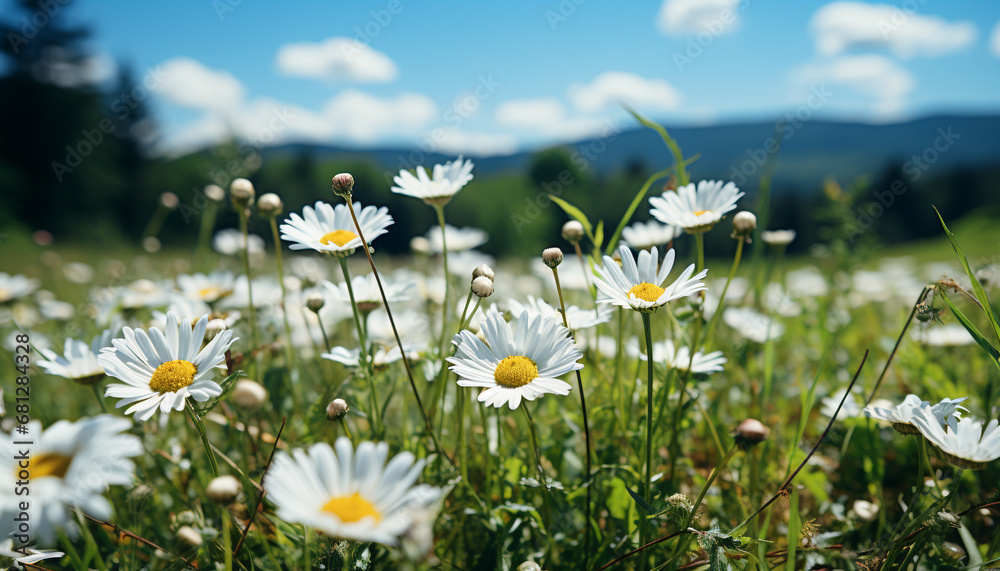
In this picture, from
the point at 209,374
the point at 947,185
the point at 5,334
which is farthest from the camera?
the point at 947,185

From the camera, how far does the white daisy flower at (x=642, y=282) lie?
817mm

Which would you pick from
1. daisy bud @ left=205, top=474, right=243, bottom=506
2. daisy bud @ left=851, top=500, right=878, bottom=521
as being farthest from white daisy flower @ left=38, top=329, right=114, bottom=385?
daisy bud @ left=851, top=500, right=878, bottom=521

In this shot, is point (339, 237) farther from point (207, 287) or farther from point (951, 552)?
point (951, 552)

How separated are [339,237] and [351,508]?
0.55 m

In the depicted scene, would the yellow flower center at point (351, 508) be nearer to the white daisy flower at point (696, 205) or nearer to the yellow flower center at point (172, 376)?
the yellow flower center at point (172, 376)

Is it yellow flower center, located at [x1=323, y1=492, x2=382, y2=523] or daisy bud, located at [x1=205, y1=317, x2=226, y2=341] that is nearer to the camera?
yellow flower center, located at [x1=323, y1=492, x2=382, y2=523]

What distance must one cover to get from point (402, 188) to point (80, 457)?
27.8 inches

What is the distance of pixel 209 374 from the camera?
0.86 m

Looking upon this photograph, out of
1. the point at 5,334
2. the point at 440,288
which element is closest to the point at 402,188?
the point at 440,288

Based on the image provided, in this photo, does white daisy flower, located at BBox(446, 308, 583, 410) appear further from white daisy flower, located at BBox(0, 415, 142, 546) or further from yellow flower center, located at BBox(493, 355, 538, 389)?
white daisy flower, located at BBox(0, 415, 142, 546)

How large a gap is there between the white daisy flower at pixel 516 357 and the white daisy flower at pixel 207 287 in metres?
1.05

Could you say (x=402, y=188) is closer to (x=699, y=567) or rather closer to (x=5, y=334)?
(x=699, y=567)

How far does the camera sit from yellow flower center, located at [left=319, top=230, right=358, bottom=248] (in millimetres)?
976

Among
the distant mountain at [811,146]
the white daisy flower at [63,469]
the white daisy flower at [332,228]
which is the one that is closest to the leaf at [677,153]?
the white daisy flower at [332,228]
